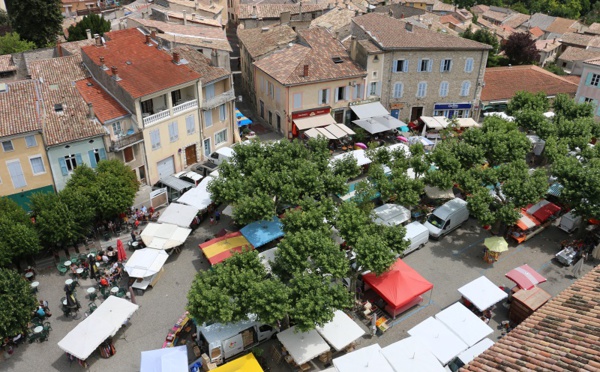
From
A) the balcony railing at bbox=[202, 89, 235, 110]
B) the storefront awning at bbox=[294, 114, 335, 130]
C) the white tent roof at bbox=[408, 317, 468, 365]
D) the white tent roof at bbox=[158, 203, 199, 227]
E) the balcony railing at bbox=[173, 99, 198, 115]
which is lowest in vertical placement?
the white tent roof at bbox=[408, 317, 468, 365]

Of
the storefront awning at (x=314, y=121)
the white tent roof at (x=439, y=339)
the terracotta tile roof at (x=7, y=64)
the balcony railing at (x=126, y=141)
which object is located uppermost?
the terracotta tile roof at (x=7, y=64)

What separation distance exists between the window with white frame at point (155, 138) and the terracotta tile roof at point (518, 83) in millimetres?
38274

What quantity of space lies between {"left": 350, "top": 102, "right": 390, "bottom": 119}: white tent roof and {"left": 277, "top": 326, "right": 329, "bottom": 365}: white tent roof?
97.4 ft

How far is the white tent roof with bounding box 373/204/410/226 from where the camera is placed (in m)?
36.6

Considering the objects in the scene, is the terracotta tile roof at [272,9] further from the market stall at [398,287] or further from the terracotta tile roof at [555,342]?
the terracotta tile roof at [555,342]

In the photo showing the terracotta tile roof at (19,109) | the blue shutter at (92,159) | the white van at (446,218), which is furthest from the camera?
the blue shutter at (92,159)

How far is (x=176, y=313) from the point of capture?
3020cm

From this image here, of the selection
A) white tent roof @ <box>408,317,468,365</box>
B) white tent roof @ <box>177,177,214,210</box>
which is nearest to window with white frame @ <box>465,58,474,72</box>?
white tent roof @ <box>177,177,214,210</box>

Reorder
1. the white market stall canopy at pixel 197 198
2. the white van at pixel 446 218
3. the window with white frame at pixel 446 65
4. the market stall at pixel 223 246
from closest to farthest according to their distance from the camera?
the market stall at pixel 223 246 < the white van at pixel 446 218 < the white market stall canopy at pixel 197 198 < the window with white frame at pixel 446 65

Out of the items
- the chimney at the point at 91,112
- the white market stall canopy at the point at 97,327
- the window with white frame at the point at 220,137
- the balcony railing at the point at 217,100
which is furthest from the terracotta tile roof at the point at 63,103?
the white market stall canopy at the point at 97,327

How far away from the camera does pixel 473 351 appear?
26562mm

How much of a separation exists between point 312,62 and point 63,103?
2383cm

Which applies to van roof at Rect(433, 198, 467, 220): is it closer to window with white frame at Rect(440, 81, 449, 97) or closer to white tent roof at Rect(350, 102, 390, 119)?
white tent roof at Rect(350, 102, 390, 119)

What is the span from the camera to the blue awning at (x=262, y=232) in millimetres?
33697
